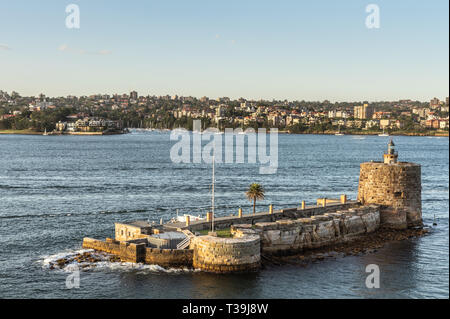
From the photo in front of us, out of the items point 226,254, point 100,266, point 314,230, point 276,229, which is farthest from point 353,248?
point 100,266

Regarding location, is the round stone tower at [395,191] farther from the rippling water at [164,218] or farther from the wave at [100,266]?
the wave at [100,266]

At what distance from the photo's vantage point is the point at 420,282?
27406 millimetres

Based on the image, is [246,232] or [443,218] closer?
[246,232]

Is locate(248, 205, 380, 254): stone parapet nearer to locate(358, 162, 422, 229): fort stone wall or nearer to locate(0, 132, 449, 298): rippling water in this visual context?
locate(358, 162, 422, 229): fort stone wall

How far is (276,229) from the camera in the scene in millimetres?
29922

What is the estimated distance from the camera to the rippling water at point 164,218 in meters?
24.9

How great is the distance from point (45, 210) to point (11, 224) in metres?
5.79

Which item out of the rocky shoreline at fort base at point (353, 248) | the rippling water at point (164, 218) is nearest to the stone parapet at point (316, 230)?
the rocky shoreline at fort base at point (353, 248)

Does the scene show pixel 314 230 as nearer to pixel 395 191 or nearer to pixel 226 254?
pixel 226 254

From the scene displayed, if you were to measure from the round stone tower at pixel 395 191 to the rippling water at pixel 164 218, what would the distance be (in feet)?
7.60

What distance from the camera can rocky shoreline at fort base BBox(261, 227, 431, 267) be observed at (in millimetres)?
29128

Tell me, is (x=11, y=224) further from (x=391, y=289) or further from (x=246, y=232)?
(x=391, y=289)
